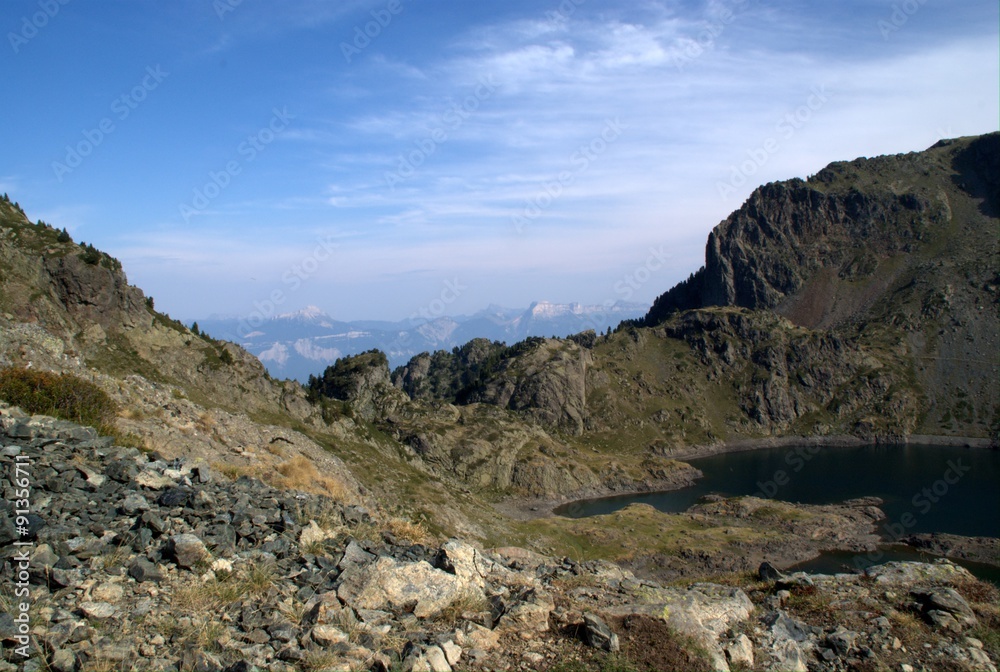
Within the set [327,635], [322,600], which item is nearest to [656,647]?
[327,635]

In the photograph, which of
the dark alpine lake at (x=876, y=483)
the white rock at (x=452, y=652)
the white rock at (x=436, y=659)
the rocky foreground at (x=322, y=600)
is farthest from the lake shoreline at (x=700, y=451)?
the white rock at (x=436, y=659)

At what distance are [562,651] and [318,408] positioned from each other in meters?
64.1

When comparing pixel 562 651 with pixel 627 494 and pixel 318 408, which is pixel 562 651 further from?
pixel 627 494

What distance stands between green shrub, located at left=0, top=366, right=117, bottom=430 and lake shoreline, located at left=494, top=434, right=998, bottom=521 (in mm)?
95780

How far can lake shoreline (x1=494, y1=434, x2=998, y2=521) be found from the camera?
120562 millimetres

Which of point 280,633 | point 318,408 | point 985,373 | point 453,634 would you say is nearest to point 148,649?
Result: point 280,633

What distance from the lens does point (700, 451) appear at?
604 ft

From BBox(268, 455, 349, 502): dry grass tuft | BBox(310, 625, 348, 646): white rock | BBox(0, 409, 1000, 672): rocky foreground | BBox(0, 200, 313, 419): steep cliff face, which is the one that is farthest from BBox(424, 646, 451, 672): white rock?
BBox(0, 200, 313, 419): steep cliff face

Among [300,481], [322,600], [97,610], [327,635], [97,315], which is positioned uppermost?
[97,315]

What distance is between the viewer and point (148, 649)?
10438mm

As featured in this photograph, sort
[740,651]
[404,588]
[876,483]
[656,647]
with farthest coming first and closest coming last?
[876,483] < [740,651] < [404,588] < [656,647]

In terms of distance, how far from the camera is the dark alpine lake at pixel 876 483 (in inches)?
4437

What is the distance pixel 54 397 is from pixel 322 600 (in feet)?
55.1

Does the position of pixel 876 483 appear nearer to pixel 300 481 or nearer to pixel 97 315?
pixel 300 481
